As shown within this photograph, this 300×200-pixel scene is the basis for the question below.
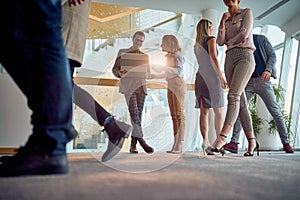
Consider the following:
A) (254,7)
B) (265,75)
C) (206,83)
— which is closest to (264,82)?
(265,75)

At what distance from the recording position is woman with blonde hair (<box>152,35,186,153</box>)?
2957 millimetres

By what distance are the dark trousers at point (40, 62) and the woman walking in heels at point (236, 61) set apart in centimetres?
149

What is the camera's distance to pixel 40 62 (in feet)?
3.21

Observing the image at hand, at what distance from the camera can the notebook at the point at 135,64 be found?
9.77ft

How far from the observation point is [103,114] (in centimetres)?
168

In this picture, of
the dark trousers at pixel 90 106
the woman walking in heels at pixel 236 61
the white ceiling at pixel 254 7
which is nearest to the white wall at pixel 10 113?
the dark trousers at pixel 90 106

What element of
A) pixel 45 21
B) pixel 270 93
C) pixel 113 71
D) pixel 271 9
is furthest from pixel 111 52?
pixel 271 9

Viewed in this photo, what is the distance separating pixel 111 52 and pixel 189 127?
3.53 ft

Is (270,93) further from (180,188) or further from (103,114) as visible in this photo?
(180,188)

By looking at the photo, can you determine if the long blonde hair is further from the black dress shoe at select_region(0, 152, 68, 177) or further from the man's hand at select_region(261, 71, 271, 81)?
the black dress shoe at select_region(0, 152, 68, 177)

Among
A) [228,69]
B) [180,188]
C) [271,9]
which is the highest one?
[271,9]

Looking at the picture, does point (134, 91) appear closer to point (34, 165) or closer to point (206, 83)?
point (206, 83)

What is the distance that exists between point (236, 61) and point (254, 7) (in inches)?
112

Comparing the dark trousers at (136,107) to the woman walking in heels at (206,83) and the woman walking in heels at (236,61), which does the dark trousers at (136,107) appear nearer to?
the woman walking in heels at (206,83)
